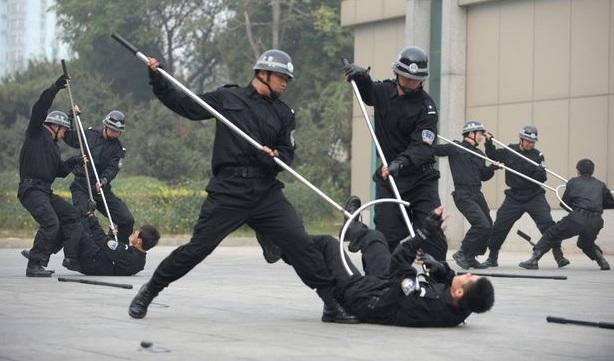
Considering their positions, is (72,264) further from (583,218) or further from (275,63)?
(583,218)

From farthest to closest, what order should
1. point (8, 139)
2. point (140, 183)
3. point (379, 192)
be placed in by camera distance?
point (8, 139) < point (140, 183) < point (379, 192)

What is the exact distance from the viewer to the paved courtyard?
837 cm

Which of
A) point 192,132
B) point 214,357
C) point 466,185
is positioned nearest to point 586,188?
point 466,185

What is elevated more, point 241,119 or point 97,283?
point 241,119

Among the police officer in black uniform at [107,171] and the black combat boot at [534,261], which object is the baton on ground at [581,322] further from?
the black combat boot at [534,261]

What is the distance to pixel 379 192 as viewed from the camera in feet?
39.4

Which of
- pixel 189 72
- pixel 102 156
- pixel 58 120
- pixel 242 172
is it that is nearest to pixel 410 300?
pixel 242 172

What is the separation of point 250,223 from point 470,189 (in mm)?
9422

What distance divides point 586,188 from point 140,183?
25.3 metres

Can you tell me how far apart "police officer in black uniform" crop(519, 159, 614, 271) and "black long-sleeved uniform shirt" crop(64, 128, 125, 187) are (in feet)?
19.2

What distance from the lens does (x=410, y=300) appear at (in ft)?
32.7

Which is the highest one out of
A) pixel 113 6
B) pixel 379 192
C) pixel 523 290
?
pixel 113 6

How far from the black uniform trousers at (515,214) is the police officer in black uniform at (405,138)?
810 cm

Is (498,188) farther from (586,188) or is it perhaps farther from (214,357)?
(214,357)
